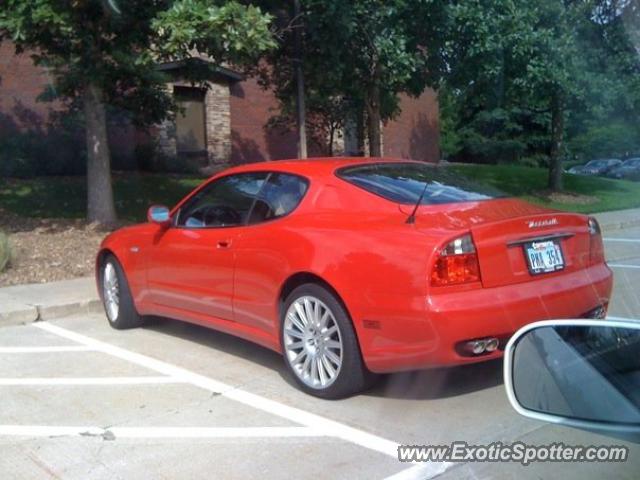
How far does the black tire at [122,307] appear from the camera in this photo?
279 inches

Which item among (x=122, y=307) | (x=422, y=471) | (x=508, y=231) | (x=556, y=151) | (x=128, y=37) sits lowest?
(x=422, y=471)

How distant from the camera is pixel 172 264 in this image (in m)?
6.35

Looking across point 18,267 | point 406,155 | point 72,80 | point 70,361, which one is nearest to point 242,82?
point 406,155

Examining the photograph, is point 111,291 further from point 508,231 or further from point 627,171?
point 627,171

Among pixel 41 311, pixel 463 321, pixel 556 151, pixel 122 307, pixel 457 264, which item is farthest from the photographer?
pixel 556 151

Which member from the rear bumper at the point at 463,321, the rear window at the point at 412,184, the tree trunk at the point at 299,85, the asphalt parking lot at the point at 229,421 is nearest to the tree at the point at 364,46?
the tree trunk at the point at 299,85

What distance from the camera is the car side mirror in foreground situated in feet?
8.13

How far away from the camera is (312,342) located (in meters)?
5.04

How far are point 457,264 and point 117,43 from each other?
8065 millimetres

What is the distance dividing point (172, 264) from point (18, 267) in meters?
4.27

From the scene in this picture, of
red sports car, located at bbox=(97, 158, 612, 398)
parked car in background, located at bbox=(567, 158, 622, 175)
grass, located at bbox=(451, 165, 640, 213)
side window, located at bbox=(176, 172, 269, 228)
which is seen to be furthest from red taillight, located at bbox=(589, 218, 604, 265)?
parked car in background, located at bbox=(567, 158, 622, 175)

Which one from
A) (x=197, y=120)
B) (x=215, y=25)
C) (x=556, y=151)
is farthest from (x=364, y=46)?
(x=197, y=120)

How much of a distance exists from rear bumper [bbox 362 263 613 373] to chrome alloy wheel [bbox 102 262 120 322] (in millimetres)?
3370

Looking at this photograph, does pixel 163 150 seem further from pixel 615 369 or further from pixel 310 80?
pixel 615 369
